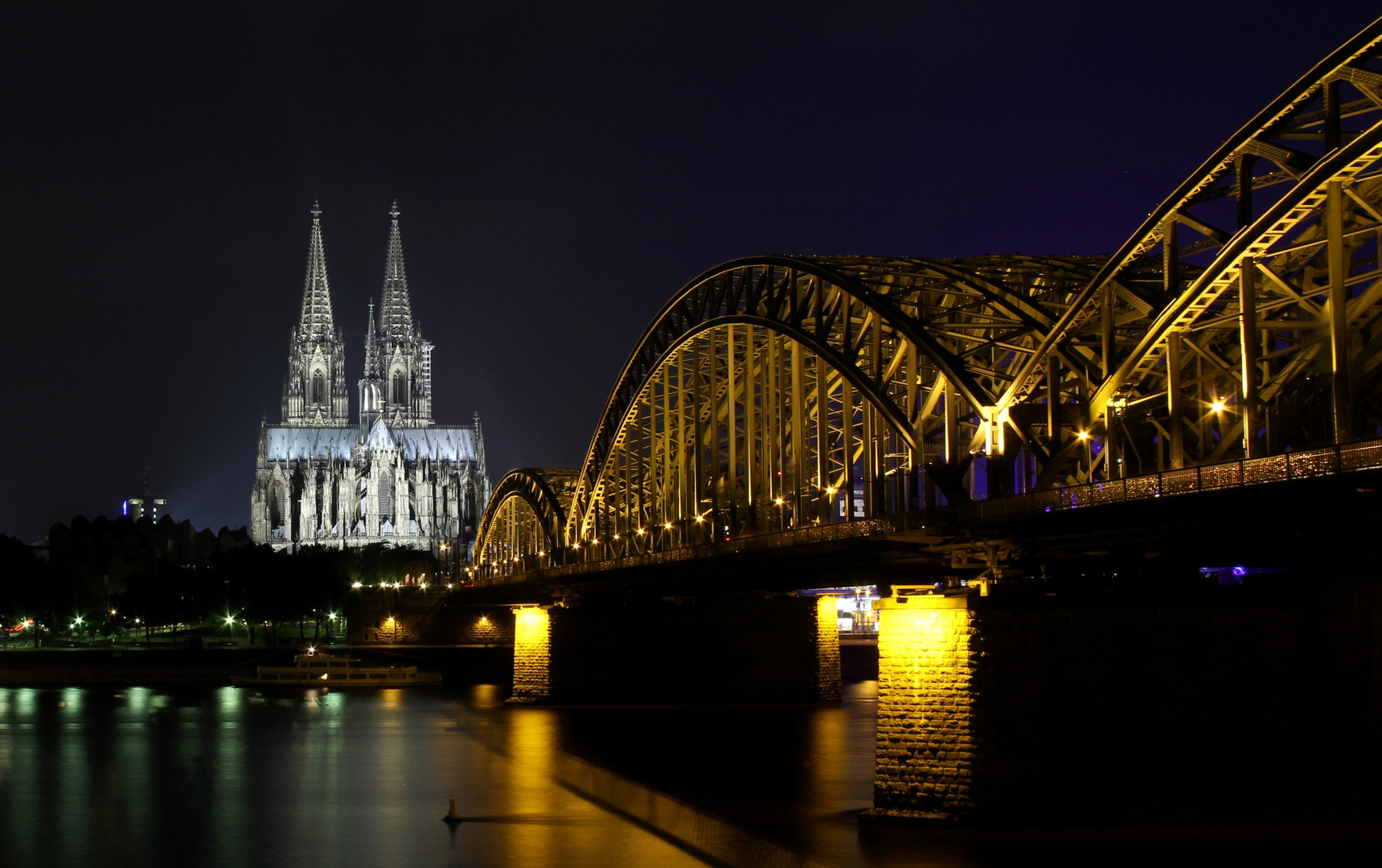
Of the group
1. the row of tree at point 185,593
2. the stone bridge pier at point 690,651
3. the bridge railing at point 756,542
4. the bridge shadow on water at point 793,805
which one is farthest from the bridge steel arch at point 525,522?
the bridge shadow on water at point 793,805

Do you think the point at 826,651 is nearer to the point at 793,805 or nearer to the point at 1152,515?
the point at 793,805

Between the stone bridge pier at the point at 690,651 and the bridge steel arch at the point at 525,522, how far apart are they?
10157mm

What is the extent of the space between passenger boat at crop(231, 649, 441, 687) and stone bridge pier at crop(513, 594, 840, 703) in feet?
101

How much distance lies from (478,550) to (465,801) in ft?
308

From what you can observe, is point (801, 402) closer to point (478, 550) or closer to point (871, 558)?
point (871, 558)

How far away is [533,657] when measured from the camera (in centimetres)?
8588

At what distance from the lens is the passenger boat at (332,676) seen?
111 meters

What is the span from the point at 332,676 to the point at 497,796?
66.0 meters

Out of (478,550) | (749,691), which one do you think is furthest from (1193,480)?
(478,550)

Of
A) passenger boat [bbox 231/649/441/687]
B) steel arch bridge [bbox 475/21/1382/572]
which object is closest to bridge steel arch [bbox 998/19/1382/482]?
steel arch bridge [bbox 475/21/1382/572]

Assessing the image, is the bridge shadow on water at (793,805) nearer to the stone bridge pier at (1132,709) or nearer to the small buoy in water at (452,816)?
the stone bridge pier at (1132,709)

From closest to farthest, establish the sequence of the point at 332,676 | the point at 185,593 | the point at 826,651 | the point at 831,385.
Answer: the point at 831,385
the point at 826,651
the point at 332,676
the point at 185,593

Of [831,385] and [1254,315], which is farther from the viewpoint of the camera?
[831,385]

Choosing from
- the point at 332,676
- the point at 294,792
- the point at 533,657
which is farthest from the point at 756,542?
the point at 332,676
